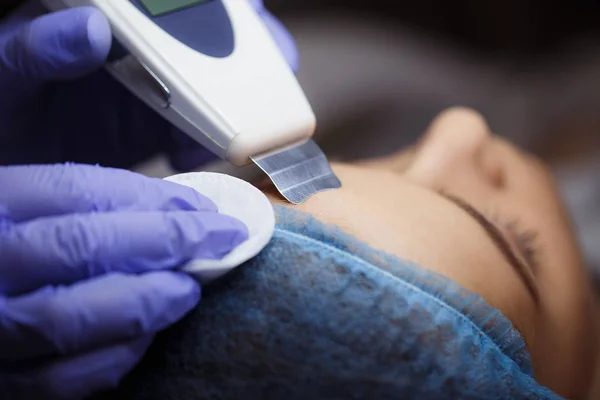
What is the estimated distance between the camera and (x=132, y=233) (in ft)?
1.95

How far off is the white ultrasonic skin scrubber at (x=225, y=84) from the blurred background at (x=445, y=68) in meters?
0.76

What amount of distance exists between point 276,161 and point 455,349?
280mm

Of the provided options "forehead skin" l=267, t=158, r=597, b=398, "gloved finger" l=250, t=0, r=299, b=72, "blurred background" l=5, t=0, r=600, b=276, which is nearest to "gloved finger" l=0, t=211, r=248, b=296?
"forehead skin" l=267, t=158, r=597, b=398

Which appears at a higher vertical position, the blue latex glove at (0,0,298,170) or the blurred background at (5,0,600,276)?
the blue latex glove at (0,0,298,170)

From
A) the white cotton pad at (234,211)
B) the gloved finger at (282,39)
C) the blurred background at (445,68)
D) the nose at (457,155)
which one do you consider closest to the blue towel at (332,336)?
the white cotton pad at (234,211)

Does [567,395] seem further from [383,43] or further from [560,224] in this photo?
[383,43]

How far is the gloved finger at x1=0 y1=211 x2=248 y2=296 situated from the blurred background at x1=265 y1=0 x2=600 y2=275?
0.95 metres

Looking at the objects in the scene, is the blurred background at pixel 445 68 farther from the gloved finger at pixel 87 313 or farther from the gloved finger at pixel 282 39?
the gloved finger at pixel 87 313

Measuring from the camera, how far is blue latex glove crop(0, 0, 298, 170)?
32.4 inches

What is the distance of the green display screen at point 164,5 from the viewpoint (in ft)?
2.56

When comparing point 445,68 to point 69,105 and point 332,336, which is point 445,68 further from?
point 332,336

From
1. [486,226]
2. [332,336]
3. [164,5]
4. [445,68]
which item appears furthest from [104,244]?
[445,68]

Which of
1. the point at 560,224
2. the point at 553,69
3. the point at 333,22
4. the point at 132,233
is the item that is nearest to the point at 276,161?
the point at 132,233

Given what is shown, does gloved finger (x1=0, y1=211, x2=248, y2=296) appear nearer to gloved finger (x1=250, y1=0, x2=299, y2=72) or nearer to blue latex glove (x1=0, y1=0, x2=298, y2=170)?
blue latex glove (x1=0, y1=0, x2=298, y2=170)
